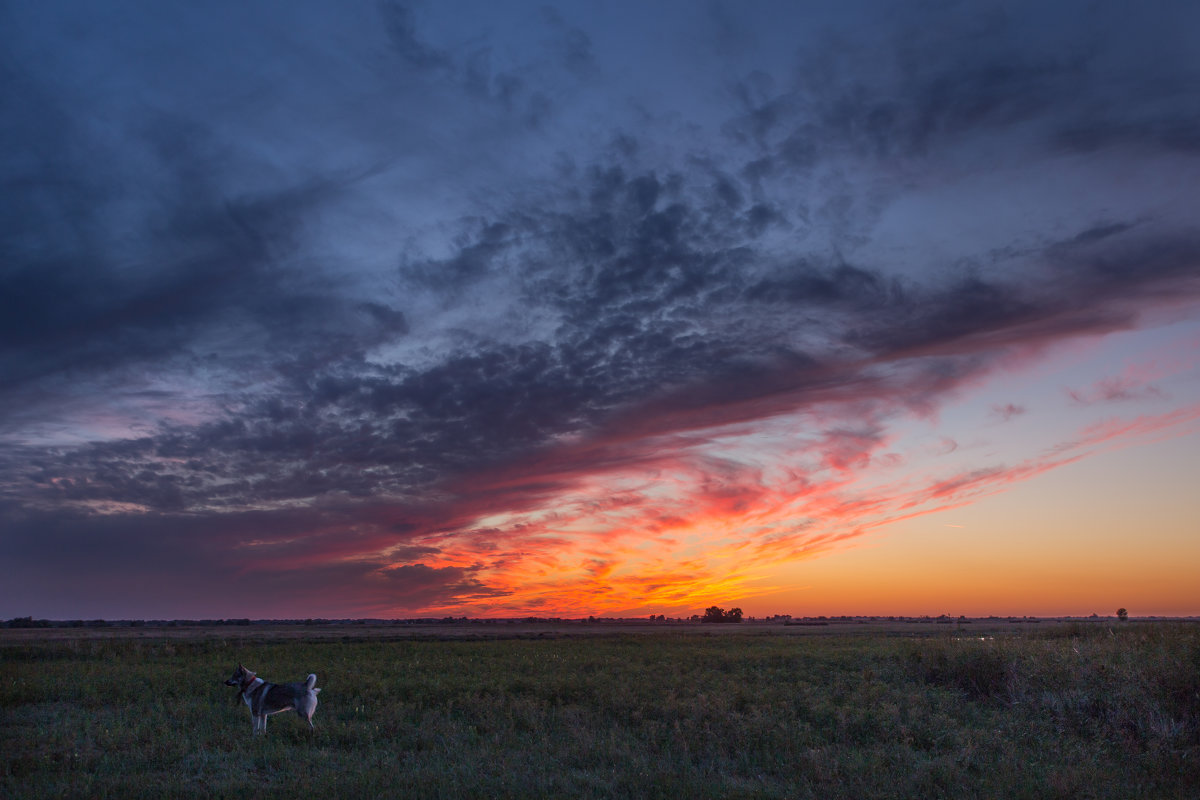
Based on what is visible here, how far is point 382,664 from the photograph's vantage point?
33.8 metres

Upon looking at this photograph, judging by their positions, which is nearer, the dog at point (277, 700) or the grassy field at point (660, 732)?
the grassy field at point (660, 732)

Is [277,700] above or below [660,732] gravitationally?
above

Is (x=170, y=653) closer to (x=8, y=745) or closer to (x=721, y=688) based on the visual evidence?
(x=8, y=745)

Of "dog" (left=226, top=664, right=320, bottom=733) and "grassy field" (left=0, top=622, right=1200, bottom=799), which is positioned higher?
"dog" (left=226, top=664, right=320, bottom=733)

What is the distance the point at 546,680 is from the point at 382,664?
41.8ft

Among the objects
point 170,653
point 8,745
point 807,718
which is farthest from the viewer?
point 170,653

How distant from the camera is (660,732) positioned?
15.9m

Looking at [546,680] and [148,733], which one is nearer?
[148,733]

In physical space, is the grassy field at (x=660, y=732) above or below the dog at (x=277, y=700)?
below

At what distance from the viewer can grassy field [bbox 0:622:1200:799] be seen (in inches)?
435

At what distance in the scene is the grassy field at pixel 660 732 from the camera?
11047mm

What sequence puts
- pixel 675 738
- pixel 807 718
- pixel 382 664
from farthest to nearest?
1. pixel 382 664
2. pixel 807 718
3. pixel 675 738

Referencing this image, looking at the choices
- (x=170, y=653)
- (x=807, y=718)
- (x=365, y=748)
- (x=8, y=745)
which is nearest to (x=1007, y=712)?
(x=807, y=718)

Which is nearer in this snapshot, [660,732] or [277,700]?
[277,700]
